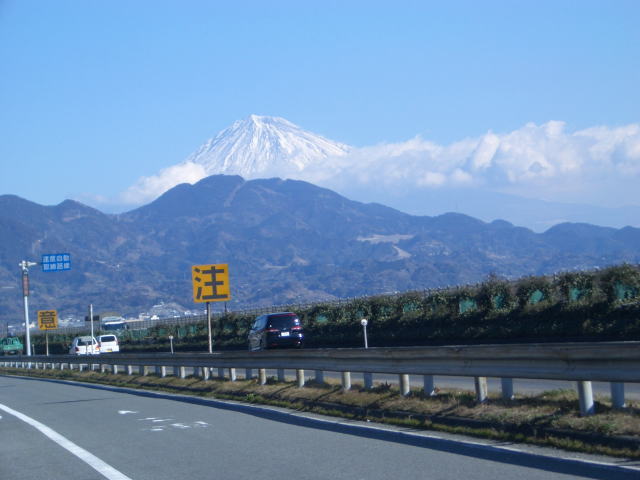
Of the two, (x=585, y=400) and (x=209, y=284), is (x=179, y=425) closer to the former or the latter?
(x=585, y=400)

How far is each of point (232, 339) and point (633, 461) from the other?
42.6 meters

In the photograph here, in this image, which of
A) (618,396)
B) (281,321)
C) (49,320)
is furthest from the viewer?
(49,320)

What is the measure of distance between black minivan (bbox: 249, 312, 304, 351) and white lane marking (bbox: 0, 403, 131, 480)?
14.1 meters

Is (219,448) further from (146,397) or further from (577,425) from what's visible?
(146,397)

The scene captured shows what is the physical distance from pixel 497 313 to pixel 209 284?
10.4 m

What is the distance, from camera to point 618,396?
1056 cm

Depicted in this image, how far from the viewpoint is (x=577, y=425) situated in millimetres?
10281

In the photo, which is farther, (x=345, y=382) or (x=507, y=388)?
(x=345, y=382)

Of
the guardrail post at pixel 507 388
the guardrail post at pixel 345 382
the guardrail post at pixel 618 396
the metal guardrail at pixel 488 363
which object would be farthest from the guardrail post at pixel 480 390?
the guardrail post at pixel 345 382

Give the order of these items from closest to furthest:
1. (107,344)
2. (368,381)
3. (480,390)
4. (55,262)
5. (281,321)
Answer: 1. (480,390)
2. (368,381)
3. (281,321)
4. (55,262)
5. (107,344)

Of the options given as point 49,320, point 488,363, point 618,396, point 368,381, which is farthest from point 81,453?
point 49,320

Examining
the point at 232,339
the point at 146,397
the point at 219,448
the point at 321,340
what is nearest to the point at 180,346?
the point at 232,339

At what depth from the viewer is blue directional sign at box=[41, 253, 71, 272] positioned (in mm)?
54094

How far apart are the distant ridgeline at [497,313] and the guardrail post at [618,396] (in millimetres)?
13989
